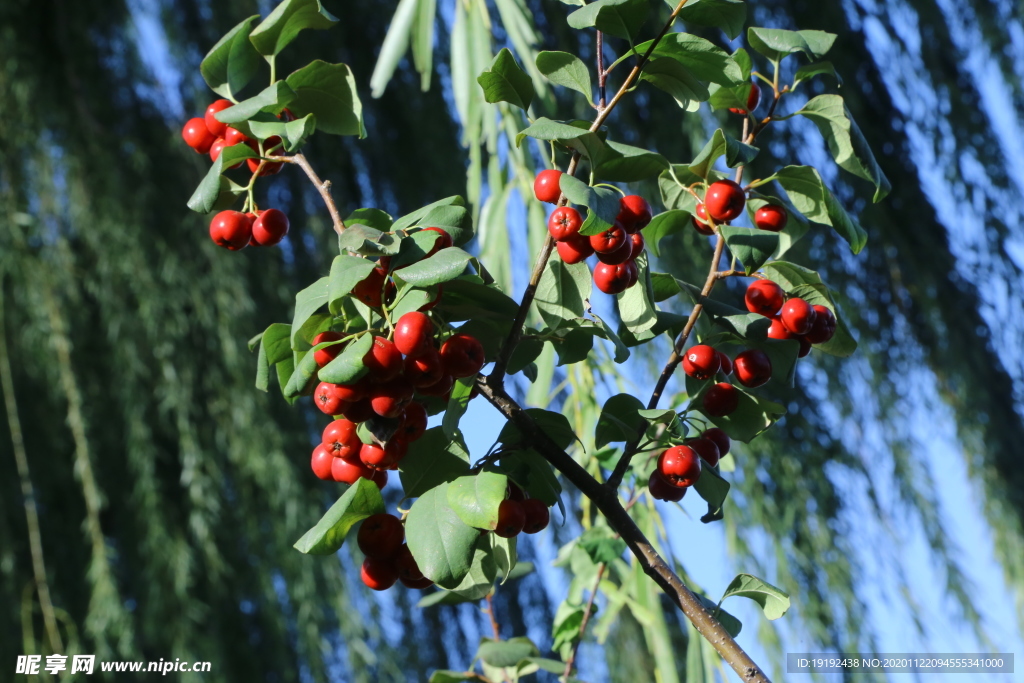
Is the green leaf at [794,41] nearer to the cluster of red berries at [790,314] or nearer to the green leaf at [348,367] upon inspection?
the cluster of red berries at [790,314]

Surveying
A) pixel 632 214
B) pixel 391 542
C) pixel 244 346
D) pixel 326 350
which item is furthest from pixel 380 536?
pixel 244 346

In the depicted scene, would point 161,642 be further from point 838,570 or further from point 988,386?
point 988,386

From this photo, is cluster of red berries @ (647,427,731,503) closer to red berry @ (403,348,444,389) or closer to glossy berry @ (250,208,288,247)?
red berry @ (403,348,444,389)

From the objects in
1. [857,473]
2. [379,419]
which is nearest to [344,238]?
[379,419]

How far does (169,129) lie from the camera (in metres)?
1.77

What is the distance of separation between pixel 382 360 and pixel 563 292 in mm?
136

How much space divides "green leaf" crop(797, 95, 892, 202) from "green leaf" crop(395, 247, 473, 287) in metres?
0.27

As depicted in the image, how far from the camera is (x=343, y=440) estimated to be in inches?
18.3

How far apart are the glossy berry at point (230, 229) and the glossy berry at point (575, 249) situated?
0.19 m

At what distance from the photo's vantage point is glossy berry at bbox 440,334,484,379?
44cm

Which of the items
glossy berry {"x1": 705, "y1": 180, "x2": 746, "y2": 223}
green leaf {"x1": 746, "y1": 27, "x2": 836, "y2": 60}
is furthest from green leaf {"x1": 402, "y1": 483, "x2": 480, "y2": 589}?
green leaf {"x1": 746, "y1": 27, "x2": 836, "y2": 60}

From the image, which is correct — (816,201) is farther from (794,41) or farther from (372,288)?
(372,288)

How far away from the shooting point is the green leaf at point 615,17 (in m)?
0.44

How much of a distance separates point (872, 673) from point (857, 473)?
0.32 meters
